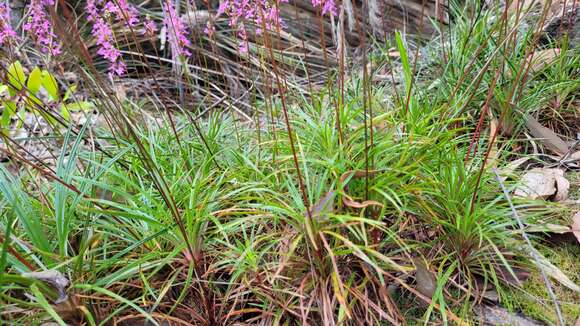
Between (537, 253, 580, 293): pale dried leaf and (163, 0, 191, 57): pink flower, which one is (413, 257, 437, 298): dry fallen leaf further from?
(163, 0, 191, 57): pink flower

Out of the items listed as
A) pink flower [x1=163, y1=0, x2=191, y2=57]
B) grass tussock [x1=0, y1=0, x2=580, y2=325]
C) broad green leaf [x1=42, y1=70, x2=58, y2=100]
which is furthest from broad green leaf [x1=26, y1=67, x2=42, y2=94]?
pink flower [x1=163, y1=0, x2=191, y2=57]

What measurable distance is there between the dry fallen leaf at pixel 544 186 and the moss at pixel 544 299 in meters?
0.24

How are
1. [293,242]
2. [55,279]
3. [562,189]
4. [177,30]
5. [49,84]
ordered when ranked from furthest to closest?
1. [177,30]
2. [49,84]
3. [562,189]
4. [293,242]
5. [55,279]

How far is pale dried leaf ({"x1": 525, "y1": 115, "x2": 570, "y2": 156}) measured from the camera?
1927 mm

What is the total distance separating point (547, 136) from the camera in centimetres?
195

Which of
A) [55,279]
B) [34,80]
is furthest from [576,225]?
[34,80]

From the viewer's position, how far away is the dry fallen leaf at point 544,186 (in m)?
1.57

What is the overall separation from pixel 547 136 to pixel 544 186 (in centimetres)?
44

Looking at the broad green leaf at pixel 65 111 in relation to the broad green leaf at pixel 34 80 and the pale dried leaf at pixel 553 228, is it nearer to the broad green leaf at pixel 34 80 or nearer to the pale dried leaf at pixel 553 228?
the broad green leaf at pixel 34 80

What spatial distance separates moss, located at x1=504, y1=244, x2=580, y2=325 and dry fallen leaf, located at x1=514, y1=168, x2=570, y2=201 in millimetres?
242

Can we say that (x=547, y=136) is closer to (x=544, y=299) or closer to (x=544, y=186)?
(x=544, y=186)

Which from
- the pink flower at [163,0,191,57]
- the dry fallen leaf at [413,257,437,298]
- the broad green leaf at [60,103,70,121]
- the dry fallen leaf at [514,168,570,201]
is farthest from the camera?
the broad green leaf at [60,103,70,121]

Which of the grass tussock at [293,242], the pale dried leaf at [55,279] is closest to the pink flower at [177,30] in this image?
the grass tussock at [293,242]

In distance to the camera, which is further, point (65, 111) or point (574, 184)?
point (65, 111)
